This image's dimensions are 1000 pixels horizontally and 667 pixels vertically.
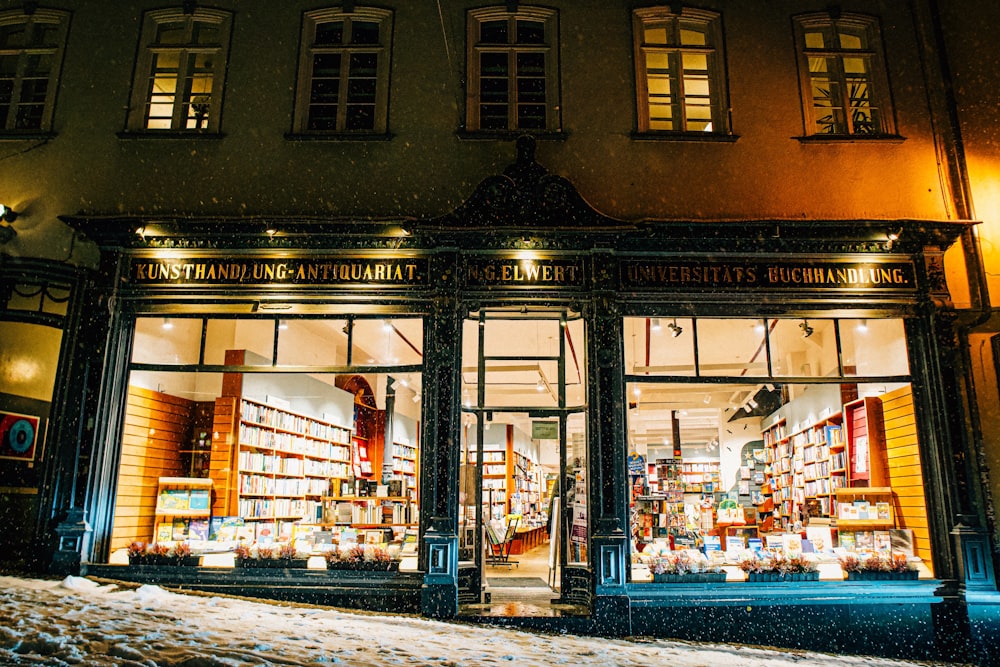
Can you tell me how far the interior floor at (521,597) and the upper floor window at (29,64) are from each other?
8.73m

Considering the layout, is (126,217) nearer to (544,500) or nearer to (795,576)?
(795,576)

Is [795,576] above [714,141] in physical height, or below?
below

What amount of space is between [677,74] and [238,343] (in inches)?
268

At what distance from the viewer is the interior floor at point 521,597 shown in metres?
8.16

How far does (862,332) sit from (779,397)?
2147mm

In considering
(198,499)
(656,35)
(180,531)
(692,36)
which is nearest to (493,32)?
(656,35)

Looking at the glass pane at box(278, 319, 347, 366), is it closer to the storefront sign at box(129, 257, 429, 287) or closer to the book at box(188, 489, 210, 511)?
the storefront sign at box(129, 257, 429, 287)

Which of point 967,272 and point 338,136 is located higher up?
point 338,136

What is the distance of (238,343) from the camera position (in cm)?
915

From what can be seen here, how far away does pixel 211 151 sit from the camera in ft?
31.4

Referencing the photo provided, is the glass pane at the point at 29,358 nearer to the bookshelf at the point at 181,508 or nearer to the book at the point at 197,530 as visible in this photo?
the bookshelf at the point at 181,508

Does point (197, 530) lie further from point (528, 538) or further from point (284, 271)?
point (528, 538)

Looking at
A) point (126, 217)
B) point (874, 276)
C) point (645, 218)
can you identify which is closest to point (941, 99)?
point (874, 276)

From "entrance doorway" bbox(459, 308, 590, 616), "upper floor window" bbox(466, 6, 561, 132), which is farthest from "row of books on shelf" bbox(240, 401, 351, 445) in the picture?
"upper floor window" bbox(466, 6, 561, 132)
